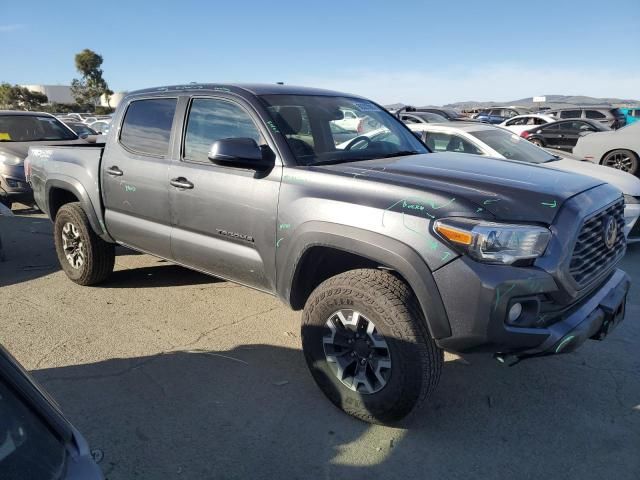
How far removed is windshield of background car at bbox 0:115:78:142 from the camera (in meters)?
8.91

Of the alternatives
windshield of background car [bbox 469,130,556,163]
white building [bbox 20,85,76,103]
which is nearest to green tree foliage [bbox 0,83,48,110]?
white building [bbox 20,85,76,103]

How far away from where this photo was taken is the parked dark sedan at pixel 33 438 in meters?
1.18

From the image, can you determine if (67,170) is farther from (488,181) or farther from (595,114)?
(595,114)

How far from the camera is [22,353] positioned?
12.1 feet

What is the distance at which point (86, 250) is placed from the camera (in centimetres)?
478

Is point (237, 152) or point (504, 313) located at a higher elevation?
point (237, 152)

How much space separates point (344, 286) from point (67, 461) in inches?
68.1

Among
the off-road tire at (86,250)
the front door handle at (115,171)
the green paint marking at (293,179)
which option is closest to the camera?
the green paint marking at (293,179)

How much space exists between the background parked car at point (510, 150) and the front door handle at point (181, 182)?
11.7ft

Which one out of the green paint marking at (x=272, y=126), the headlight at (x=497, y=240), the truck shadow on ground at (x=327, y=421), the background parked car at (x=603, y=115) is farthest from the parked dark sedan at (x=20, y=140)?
the background parked car at (x=603, y=115)

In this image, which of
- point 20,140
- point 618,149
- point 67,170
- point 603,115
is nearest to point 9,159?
point 20,140

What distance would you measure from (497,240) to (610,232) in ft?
3.27

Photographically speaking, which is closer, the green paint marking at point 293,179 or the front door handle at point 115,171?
the green paint marking at point 293,179

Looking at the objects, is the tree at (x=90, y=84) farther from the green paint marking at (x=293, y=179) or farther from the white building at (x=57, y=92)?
the green paint marking at (x=293, y=179)
